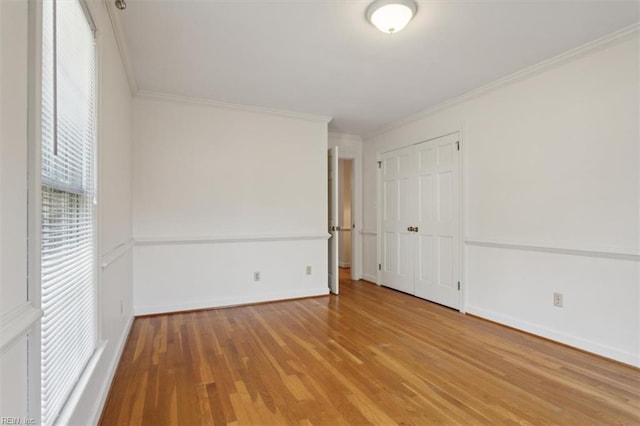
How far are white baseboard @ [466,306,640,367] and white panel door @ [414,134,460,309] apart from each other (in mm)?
403

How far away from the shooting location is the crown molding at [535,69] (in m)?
2.34

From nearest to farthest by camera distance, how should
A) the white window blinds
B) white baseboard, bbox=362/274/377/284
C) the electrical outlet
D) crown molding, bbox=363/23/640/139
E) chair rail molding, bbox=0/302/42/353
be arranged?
chair rail molding, bbox=0/302/42/353 → the white window blinds → crown molding, bbox=363/23/640/139 → the electrical outlet → white baseboard, bbox=362/274/377/284

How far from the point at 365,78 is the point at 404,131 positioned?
1.55 m

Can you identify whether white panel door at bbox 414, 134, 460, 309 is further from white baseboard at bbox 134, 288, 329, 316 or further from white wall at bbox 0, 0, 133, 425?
white wall at bbox 0, 0, 133, 425

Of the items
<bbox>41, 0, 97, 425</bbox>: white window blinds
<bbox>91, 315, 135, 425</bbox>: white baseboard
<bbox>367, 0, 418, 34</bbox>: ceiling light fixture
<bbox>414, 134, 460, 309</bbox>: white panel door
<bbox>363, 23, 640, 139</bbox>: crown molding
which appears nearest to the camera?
<bbox>41, 0, 97, 425</bbox>: white window blinds

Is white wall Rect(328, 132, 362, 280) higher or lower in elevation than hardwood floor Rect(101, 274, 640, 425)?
higher

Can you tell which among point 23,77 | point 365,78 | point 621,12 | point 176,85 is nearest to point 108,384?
point 23,77

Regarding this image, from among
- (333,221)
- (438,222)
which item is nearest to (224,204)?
(333,221)

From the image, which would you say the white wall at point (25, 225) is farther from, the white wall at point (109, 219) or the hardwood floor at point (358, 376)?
the hardwood floor at point (358, 376)

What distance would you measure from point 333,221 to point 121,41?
306 centimetres

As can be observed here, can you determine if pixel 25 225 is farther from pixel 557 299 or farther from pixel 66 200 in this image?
pixel 557 299

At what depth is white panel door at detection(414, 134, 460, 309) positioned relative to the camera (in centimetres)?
372

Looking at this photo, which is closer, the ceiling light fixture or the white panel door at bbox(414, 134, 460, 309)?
the ceiling light fixture

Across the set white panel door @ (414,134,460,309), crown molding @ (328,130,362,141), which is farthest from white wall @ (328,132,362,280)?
white panel door @ (414,134,460,309)
